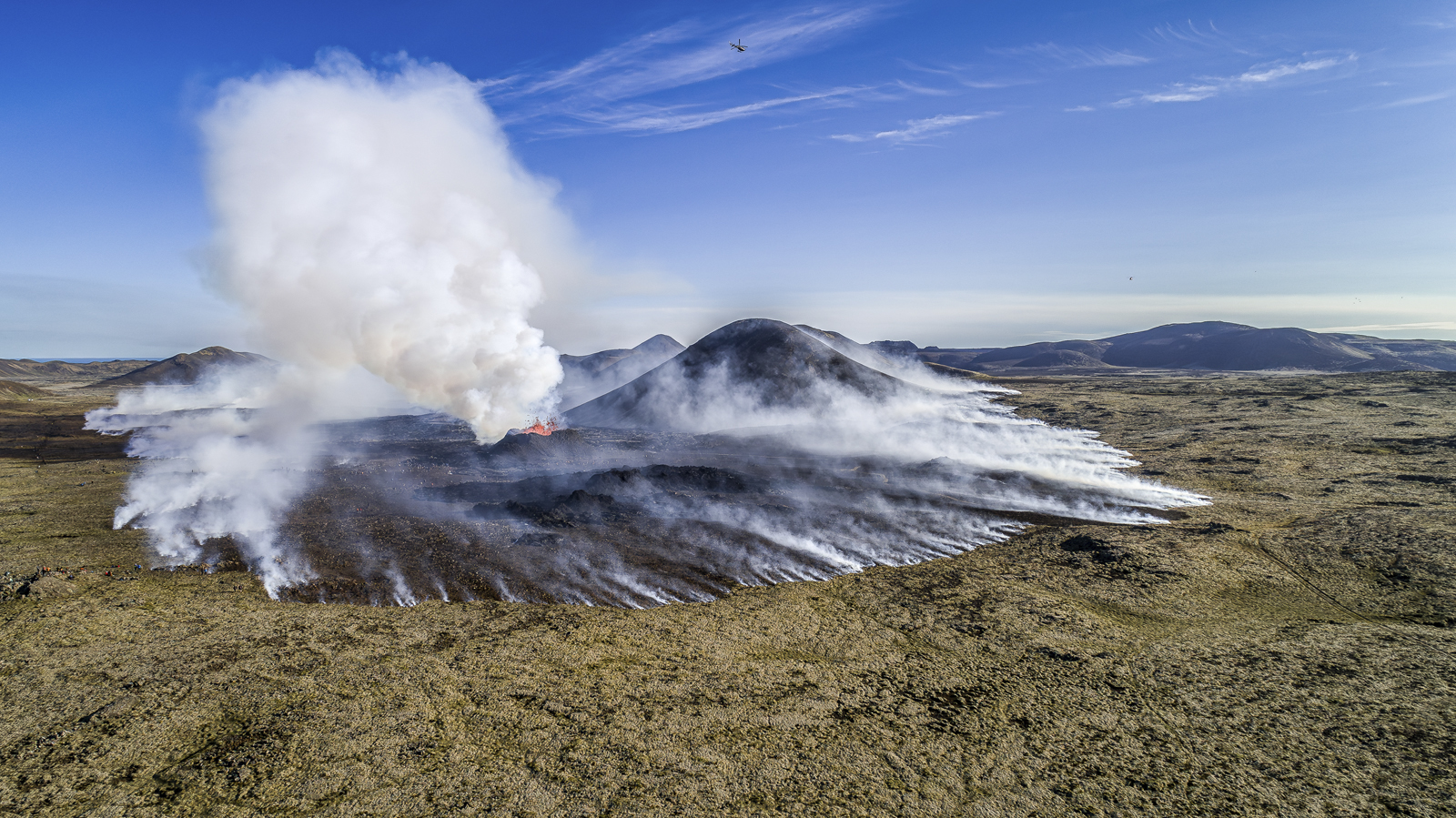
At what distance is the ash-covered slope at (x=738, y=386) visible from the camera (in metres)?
57.2

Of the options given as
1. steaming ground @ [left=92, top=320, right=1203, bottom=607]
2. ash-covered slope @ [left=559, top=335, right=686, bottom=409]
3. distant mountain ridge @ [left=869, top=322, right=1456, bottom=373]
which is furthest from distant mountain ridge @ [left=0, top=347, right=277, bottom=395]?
distant mountain ridge @ [left=869, top=322, right=1456, bottom=373]

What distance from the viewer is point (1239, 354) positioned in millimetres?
139250

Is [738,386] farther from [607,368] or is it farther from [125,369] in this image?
[125,369]

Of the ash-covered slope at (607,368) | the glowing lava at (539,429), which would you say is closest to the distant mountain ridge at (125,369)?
the ash-covered slope at (607,368)

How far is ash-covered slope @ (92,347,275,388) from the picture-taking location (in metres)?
108

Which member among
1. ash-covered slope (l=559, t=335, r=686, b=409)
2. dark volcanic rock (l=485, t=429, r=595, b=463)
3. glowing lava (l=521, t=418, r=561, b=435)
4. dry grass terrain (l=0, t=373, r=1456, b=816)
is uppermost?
ash-covered slope (l=559, t=335, r=686, b=409)

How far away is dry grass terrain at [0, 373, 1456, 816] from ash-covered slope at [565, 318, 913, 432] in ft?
127

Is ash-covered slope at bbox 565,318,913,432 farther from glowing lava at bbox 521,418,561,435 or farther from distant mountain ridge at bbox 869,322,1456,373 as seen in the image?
distant mountain ridge at bbox 869,322,1456,373

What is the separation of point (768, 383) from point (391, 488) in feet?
129

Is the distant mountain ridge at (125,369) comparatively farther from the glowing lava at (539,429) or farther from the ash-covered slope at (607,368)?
the glowing lava at (539,429)

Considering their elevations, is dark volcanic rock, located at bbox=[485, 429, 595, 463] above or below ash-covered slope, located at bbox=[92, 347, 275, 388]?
below

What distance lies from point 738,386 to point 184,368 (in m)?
117

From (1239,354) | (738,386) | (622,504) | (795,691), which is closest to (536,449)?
(622,504)

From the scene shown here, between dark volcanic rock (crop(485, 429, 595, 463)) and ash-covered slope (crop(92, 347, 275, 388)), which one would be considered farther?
ash-covered slope (crop(92, 347, 275, 388))
